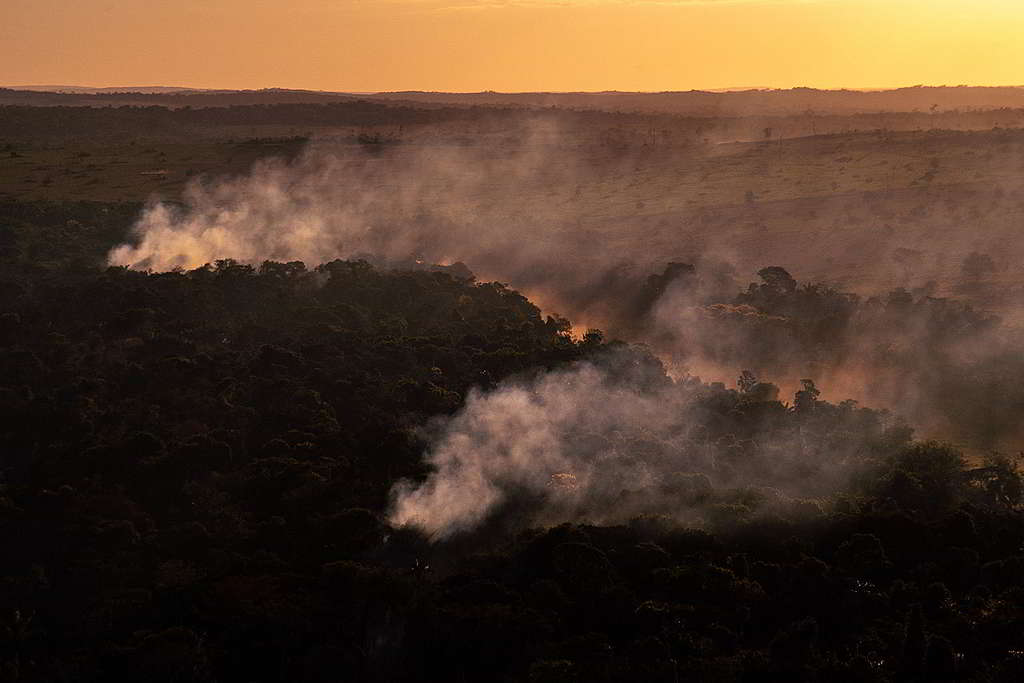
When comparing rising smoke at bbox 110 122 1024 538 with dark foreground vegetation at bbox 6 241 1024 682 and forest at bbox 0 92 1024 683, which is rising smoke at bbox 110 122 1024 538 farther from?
dark foreground vegetation at bbox 6 241 1024 682

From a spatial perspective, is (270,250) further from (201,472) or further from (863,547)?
(863,547)

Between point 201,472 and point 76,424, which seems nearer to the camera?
point 201,472

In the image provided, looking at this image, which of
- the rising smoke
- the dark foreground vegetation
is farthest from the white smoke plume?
the dark foreground vegetation

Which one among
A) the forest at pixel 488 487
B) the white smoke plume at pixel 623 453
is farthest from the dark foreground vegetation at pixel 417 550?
the white smoke plume at pixel 623 453

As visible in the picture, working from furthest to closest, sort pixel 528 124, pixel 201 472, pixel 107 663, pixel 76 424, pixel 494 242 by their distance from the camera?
pixel 528 124, pixel 494 242, pixel 76 424, pixel 201 472, pixel 107 663

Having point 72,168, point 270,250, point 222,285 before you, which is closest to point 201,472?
point 222,285

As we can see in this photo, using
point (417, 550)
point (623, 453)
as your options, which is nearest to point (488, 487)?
point (417, 550)

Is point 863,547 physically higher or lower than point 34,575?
higher
